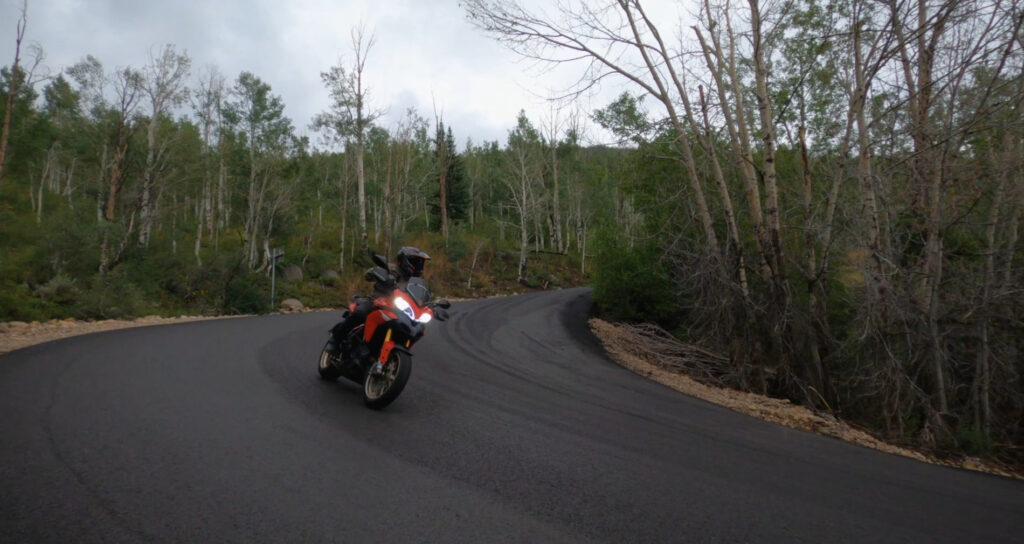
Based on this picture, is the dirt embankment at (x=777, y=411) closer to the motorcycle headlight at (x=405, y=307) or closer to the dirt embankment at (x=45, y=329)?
the motorcycle headlight at (x=405, y=307)

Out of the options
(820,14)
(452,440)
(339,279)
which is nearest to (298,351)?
(452,440)

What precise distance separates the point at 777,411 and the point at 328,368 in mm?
5884

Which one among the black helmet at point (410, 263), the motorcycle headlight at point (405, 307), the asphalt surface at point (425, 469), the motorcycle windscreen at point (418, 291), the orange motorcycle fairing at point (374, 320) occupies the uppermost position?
the black helmet at point (410, 263)

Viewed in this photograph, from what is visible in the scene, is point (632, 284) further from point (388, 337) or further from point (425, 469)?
point (425, 469)

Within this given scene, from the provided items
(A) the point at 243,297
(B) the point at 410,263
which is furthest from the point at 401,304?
(A) the point at 243,297

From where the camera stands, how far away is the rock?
85.7 ft

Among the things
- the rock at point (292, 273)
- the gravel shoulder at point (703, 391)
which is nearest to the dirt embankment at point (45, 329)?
the gravel shoulder at point (703, 391)

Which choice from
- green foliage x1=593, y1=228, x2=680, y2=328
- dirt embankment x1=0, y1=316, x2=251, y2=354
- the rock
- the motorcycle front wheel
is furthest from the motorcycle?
the rock

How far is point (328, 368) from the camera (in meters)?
6.39

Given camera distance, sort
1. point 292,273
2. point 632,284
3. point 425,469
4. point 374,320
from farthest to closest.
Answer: point 292,273
point 632,284
point 374,320
point 425,469

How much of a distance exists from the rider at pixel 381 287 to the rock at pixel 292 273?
69.6 feet

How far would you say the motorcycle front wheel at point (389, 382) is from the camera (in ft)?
16.4

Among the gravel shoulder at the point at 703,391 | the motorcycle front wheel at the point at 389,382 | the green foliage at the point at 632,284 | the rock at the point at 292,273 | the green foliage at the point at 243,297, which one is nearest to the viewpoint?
the motorcycle front wheel at the point at 389,382

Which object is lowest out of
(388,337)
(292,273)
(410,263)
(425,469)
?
(425,469)
